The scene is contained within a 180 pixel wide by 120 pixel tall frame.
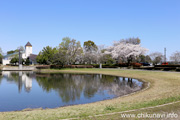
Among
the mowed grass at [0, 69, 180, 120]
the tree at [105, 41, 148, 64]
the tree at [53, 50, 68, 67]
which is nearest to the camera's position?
the mowed grass at [0, 69, 180, 120]

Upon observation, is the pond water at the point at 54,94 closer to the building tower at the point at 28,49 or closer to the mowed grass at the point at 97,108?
the mowed grass at the point at 97,108

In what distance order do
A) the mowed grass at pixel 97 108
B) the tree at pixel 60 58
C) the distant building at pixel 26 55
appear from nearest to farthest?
the mowed grass at pixel 97 108 < the tree at pixel 60 58 < the distant building at pixel 26 55

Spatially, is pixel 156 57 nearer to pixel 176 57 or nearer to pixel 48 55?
pixel 176 57

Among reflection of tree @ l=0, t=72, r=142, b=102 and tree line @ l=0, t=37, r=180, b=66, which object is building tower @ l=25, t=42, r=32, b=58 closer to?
tree line @ l=0, t=37, r=180, b=66

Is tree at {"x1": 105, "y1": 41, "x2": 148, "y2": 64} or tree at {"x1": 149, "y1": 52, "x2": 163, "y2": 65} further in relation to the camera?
tree at {"x1": 149, "y1": 52, "x2": 163, "y2": 65}

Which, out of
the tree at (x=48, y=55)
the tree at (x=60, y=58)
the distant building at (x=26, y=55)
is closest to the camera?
the tree at (x=60, y=58)

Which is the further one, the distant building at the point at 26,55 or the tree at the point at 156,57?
the distant building at the point at 26,55

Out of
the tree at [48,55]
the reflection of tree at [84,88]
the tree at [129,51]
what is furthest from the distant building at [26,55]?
the reflection of tree at [84,88]

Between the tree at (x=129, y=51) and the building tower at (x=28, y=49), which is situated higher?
the building tower at (x=28, y=49)

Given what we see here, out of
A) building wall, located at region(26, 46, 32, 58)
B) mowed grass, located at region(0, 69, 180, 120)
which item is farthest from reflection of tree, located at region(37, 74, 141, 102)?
building wall, located at region(26, 46, 32, 58)

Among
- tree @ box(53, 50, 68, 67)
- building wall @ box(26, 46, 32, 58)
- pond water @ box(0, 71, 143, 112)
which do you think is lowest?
pond water @ box(0, 71, 143, 112)

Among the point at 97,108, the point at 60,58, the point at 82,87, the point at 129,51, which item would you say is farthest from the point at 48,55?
the point at 97,108

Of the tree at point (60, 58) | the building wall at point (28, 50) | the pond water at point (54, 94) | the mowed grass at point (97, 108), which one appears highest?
the building wall at point (28, 50)

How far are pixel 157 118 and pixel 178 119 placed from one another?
65 centimetres
